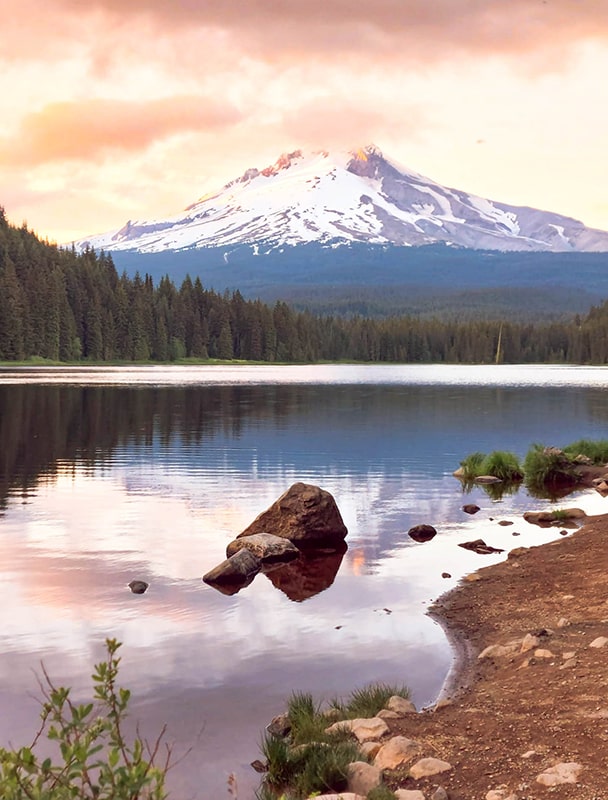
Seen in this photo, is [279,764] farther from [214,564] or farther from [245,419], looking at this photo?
[245,419]

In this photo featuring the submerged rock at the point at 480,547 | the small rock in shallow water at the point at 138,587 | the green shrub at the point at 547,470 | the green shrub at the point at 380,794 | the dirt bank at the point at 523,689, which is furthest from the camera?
the green shrub at the point at 547,470

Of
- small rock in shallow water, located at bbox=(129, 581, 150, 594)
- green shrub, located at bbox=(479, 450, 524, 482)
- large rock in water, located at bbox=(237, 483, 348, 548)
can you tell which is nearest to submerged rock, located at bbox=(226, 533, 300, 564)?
large rock in water, located at bbox=(237, 483, 348, 548)

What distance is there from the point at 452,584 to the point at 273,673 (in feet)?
23.3

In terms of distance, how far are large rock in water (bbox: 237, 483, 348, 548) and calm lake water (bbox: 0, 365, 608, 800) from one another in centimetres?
75

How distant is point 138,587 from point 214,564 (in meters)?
3.07

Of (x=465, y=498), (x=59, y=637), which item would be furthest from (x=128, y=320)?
(x=59, y=637)

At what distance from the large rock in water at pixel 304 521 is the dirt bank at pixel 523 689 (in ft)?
17.9

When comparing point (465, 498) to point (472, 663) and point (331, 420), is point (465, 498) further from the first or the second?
point (331, 420)

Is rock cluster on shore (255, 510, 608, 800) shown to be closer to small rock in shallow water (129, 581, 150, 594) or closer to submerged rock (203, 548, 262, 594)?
submerged rock (203, 548, 262, 594)

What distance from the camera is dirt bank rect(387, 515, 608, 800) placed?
8930 millimetres

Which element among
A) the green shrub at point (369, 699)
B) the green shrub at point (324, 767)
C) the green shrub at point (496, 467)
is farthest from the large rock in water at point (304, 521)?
the green shrub at point (496, 467)

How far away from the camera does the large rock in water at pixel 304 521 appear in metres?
23.9

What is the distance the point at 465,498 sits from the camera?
32188mm

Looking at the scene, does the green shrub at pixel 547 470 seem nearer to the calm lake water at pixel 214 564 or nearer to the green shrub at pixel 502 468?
the green shrub at pixel 502 468
